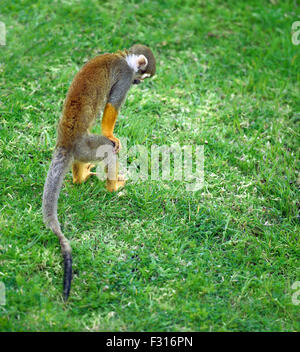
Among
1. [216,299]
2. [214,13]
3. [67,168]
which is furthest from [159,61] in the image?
[216,299]

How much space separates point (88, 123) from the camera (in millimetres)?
4270

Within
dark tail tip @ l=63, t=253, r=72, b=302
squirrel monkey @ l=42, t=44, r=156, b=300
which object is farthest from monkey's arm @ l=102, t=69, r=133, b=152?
dark tail tip @ l=63, t=253, r=72, b=302

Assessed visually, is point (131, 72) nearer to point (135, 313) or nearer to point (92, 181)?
point (92, 181)

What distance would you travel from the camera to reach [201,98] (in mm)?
6082

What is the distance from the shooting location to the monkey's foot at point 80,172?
14.9 ft

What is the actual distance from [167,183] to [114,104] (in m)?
1.02

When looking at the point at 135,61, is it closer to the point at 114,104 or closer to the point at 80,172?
the point at 114,104

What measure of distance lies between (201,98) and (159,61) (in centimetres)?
92

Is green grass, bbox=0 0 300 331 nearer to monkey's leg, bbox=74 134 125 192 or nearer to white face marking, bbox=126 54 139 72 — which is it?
monkey's leg, bbox=74 134 125 192

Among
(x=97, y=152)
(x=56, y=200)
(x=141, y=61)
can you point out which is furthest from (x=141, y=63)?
(x=56, y=200)

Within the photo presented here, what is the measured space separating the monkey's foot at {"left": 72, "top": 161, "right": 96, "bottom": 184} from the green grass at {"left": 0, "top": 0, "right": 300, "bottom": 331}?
9cm

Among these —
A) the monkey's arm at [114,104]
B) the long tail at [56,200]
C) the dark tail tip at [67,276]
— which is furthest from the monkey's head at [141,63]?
the dark tail tip at [67,276]

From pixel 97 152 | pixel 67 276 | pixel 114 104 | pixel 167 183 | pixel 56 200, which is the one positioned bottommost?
pixel 67 276

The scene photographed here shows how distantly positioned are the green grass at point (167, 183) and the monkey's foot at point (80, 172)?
0.30 ft
